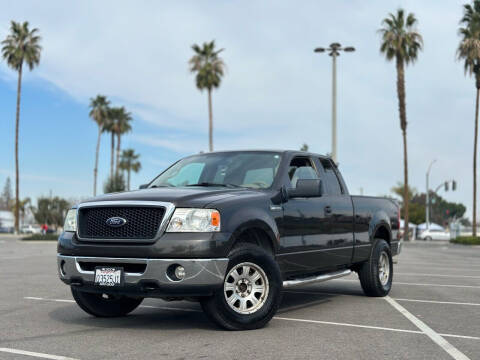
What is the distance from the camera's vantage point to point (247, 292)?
6.58 metres

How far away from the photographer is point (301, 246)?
759 cm

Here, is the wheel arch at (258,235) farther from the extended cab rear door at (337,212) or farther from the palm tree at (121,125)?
the palm tree at (121,125)

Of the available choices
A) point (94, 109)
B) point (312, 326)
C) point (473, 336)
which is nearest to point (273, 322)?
point (312, 326)

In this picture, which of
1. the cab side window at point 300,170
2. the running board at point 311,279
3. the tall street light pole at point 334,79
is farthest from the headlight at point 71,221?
the tall street light pole at point 334,79

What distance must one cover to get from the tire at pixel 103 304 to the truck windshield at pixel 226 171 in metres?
1.44

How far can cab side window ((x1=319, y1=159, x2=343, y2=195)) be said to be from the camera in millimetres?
8844

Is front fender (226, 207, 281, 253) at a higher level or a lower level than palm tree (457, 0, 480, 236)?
lower

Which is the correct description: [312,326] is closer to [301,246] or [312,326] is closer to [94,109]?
[301,246]

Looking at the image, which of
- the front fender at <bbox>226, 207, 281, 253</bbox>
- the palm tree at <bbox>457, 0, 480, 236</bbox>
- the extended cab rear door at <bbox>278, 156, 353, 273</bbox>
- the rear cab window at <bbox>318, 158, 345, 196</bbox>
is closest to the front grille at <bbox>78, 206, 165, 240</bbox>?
the front fender at <bbox>226, 207, 281, 253</bbox>

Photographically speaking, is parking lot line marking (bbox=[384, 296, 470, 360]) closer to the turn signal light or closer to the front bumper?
the front bumper

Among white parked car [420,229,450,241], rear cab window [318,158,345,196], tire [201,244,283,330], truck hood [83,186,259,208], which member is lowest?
white parked car [420,229,450,241]

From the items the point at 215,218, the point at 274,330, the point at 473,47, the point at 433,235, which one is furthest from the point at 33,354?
the point at 433,235

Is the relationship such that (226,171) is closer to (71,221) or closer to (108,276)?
(71,221)

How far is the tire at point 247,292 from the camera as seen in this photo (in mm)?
6328
